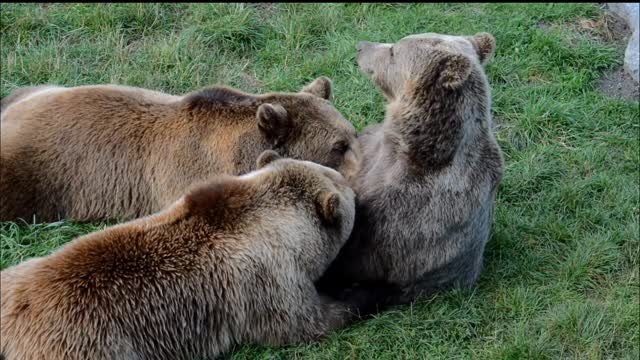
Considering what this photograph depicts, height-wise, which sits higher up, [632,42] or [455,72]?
[455,72]

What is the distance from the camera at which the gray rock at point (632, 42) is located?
9672mm

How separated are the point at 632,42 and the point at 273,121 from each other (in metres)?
4.59

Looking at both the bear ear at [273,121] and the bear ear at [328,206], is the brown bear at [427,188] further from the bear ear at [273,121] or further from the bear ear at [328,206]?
the bear ear at [273,121]

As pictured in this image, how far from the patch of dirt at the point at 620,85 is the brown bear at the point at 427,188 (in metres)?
3.07

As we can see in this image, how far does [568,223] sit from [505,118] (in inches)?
58.1

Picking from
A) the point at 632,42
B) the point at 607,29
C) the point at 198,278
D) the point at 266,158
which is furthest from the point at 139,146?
the point at 607,29

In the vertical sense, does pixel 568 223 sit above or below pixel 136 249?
below

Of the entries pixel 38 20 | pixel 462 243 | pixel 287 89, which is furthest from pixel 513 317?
pixel 38 20

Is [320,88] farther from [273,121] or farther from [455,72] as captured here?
[455,72]

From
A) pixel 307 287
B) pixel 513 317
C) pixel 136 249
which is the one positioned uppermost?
pixel 136 249

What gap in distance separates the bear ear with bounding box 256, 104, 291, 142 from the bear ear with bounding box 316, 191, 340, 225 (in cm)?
98

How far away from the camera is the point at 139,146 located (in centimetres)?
740

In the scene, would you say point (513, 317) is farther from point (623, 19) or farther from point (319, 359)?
point (623, 19)

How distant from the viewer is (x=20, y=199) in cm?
722
